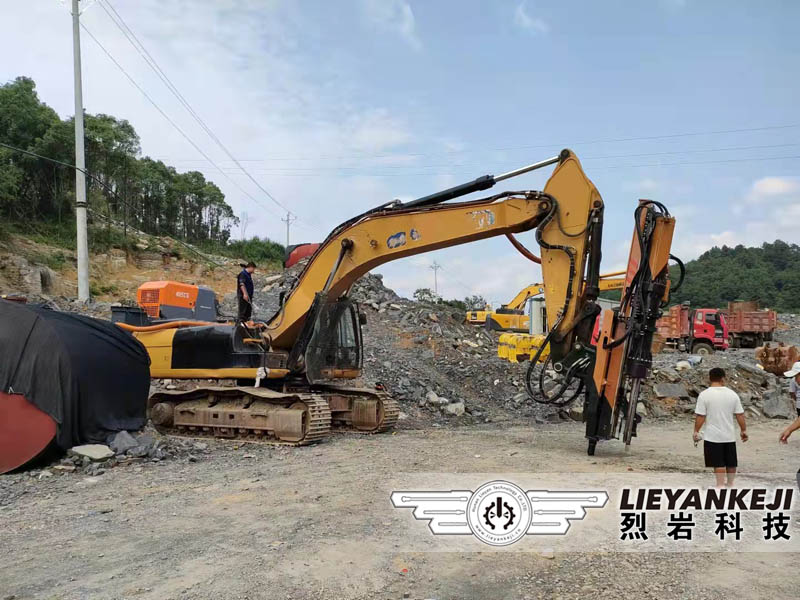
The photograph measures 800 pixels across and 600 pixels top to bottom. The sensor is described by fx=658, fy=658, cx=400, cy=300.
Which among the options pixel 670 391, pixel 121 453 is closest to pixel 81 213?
pixel 121 453

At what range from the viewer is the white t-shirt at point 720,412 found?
5.57 m

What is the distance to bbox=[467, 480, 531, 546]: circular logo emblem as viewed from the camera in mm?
4574

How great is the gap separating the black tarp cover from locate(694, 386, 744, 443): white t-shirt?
21.9 ft

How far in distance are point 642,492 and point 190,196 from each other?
4469 centimetres

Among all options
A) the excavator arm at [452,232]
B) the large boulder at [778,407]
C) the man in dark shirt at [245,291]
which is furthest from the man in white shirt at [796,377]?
the man in dark shirt at [245,291]

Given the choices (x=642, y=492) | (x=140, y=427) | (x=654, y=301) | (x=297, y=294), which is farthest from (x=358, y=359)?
(x=642, y=492)

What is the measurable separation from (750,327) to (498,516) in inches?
1373

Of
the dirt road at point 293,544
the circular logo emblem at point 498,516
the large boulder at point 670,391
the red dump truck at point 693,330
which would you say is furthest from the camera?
the red dump truck at point 693,330

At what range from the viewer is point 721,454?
5602 mm

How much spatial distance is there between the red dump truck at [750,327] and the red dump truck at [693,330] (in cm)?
646

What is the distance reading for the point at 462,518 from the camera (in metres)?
4.82

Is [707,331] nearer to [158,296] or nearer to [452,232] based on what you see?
[158,296]

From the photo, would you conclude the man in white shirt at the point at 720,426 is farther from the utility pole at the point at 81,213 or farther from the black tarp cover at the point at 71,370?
the utility pole at the point at 81,213

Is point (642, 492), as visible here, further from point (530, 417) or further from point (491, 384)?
point (491, 384)
